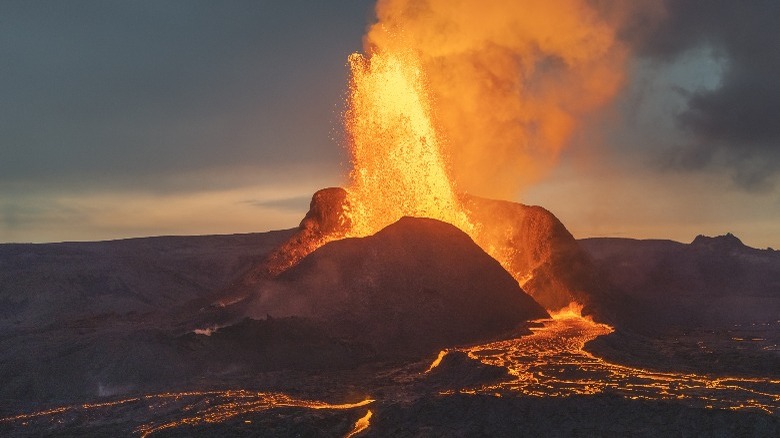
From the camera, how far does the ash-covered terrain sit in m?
23.1

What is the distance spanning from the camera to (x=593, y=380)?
27.0m

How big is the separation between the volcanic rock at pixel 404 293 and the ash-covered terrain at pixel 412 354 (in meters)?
0.10

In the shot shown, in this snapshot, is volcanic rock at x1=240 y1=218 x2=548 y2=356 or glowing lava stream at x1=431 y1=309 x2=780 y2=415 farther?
volcanic rock at x1=240 y1=218 x2=548 y2=356

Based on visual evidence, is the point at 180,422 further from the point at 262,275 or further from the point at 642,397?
the point at 262,275

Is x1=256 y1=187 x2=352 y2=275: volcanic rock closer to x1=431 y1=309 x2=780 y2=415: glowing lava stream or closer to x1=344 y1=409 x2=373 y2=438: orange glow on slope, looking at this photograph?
x1=431 y1=309 x2=780 y2=415: glowing lava stream

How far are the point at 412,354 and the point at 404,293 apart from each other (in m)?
5.00

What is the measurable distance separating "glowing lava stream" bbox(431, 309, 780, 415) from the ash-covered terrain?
0.13m

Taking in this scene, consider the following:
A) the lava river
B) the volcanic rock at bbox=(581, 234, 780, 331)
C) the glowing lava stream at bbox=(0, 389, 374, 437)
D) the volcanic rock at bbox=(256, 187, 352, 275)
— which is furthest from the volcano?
the volcanic rock at bbox=(581, 234, 780, 331)

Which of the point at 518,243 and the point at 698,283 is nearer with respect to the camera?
the point at 518,243

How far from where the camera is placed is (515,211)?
175 feet

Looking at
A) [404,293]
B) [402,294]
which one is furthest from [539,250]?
[402,294]

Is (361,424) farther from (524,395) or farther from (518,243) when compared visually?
(518,243)

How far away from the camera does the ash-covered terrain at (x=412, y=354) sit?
23062mm

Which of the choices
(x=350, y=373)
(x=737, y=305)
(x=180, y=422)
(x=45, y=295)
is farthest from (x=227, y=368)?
(x=45, y=295)
